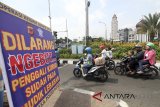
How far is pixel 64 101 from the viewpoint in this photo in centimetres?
662

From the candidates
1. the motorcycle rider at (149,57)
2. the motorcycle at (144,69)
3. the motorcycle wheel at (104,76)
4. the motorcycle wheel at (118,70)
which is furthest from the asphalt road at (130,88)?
the motorcycle rider at (149,57)

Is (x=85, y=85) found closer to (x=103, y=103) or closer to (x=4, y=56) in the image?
(x=103, y=103)

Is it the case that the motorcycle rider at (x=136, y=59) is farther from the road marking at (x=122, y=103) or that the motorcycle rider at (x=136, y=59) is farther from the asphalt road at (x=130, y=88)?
the road marking at (x=122, y=103)

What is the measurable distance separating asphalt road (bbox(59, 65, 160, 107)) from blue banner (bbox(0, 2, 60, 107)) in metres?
2.55

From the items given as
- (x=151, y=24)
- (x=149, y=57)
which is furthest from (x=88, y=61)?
(x=151, y=24)

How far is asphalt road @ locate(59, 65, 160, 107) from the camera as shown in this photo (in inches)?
270

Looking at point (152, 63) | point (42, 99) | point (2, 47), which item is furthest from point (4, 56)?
point (152, 63)

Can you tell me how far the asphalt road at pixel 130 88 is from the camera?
22.5ft

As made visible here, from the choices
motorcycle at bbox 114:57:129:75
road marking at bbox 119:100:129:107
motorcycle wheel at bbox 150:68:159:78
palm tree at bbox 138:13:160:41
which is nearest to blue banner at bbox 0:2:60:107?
road marking at bbox 119:100:129:107

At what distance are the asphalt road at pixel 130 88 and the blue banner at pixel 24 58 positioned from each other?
2550mm

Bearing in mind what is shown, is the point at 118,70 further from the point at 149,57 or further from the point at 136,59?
the point at 149,57

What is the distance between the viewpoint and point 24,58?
428cm

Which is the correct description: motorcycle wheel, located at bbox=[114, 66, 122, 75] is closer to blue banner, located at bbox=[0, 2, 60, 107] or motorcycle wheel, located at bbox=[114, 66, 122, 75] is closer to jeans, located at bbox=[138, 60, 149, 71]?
jeans, located at bbox=[138, 60, 149, 71]

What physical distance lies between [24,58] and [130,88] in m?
5.25
